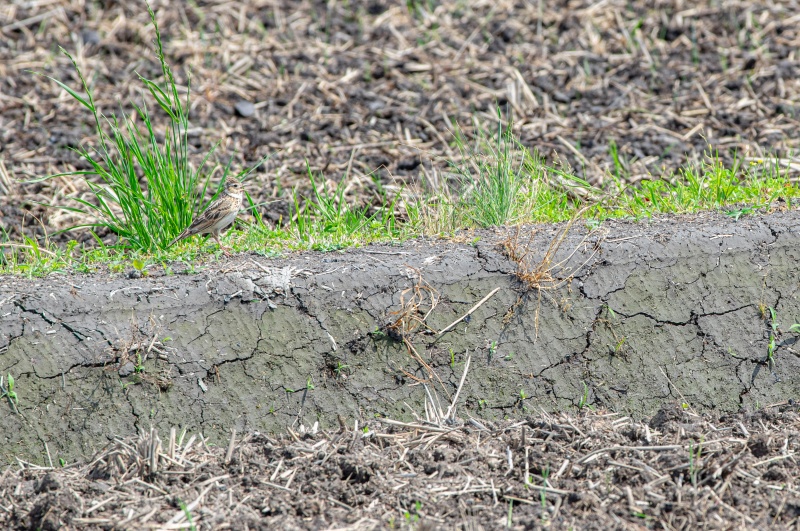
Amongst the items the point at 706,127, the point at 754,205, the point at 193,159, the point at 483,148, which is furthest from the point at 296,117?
the point at 754,205

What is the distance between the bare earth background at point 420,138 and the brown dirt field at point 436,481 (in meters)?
0.01

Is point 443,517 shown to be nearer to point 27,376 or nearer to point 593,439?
point 593,439

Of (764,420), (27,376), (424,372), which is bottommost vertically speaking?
(764,420)

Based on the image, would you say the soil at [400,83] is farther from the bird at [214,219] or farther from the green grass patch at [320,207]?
the bird at [214,219]

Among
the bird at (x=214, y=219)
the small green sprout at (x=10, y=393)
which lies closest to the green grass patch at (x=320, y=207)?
the bird at (x=214, y=219)

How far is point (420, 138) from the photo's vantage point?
24.2 ft

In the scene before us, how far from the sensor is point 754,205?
5.28 m

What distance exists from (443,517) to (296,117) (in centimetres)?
483

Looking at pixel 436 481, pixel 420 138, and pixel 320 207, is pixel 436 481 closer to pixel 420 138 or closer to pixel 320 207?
pixel 320 207

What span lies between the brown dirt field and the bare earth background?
10 millimetres

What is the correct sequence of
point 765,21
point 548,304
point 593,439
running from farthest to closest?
point 765,21
point 548,304
point 593,439

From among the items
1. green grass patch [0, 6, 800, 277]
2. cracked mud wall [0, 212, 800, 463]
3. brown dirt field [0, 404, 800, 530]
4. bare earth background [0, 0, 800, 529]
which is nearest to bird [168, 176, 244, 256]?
green grass patch [0, 6, 800, 277]

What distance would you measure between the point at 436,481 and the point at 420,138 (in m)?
4.15

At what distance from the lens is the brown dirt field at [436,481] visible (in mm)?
3490
